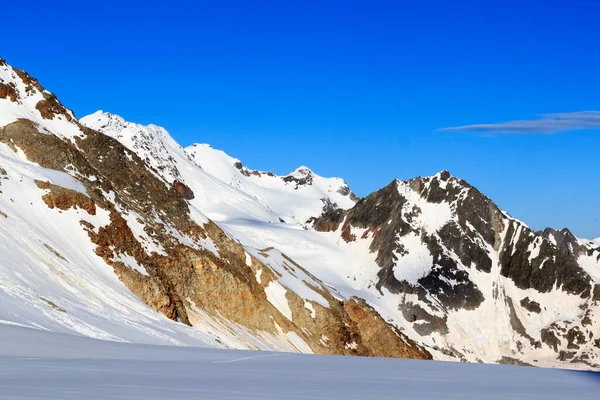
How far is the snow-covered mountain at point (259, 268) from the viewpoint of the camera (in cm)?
5194

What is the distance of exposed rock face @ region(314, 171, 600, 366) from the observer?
544 ft

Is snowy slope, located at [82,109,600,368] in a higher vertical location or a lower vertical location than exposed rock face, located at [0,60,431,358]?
higher

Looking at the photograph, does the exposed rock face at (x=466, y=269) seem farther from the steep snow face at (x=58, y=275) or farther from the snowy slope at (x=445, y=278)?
the steep snow face at (x=58, y=275)

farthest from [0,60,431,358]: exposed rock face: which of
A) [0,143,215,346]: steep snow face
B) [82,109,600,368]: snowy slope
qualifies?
[82,109,600,368]: snowy slope

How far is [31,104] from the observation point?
83.7m

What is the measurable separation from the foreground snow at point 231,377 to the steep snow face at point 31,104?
2328 inches

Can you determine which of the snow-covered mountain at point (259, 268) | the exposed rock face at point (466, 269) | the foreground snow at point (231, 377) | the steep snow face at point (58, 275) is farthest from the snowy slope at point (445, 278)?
the foreground snow at point (231, 377)

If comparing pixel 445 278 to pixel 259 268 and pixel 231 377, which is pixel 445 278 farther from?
pixel 231 377

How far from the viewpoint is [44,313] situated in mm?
38062

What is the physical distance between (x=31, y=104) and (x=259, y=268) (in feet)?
96.4

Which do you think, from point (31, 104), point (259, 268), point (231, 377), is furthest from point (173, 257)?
point (231, 377)

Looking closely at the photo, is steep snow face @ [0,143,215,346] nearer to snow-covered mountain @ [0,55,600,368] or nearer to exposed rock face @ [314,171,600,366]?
snow-covered mountain @ [0,55,600,368]

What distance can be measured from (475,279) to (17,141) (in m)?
127

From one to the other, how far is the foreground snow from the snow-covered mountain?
11.1 meters
